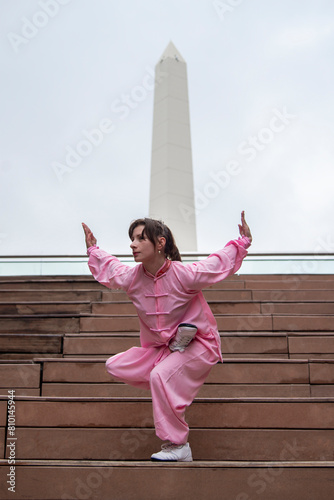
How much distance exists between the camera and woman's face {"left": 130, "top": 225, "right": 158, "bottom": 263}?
2.88m

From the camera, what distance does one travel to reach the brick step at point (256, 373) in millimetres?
3672

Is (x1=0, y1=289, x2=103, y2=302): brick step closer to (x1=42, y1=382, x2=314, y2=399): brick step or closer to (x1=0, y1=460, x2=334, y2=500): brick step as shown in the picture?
(x1=42, y1=382, x2=314, y2=399): brick step

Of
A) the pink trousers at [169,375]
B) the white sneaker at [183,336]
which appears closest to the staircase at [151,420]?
the pink trousers at [169,375]

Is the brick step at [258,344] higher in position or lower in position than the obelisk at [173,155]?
lower

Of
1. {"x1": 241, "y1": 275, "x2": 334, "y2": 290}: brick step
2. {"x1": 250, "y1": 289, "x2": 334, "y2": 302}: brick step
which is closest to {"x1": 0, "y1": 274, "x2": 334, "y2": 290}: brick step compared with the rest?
{"x1": 241, "y1": 275, "x2": 334, "y2": 290}: brick step

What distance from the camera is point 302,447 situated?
3068 mm

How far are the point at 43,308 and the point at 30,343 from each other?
691 millimetres

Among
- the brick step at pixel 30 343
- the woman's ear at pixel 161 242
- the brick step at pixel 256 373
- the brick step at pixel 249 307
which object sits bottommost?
the brick step at pixel 256 373

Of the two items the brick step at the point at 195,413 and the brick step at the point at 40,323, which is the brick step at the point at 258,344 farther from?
the brick step at the point at 195,413

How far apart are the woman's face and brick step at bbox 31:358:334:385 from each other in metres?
1.08

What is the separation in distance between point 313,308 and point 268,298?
462 mm

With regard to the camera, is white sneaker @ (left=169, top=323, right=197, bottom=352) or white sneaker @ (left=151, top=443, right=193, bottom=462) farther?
white sneaker @ (left=169, top=323, right=197, bottom=352)

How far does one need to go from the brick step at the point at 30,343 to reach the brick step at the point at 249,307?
2.26 ft

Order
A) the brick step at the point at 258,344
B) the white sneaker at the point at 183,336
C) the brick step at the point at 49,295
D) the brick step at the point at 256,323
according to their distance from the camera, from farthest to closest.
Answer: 1. the brick step at the point at 49,295
2. the brick step at the point at 256,323
3. the brick step at the point at 258,344
4. the white sneaker at the point at 183,336
